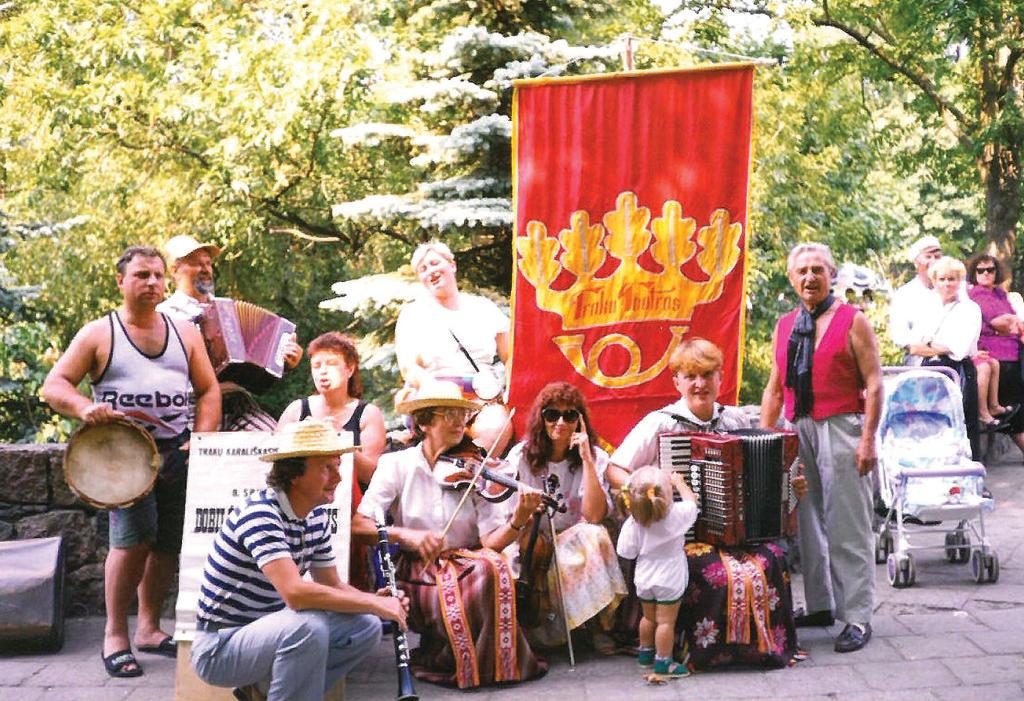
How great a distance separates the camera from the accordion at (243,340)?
6797 mm

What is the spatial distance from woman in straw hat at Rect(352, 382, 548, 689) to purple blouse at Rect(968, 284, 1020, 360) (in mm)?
6464

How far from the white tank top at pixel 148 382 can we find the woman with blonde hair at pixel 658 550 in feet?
7.27

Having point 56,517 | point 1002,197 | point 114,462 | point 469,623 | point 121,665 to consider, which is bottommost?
point 121,665

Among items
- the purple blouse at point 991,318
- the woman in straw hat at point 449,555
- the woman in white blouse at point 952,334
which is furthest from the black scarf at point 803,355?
the purple blouse at point 991,318

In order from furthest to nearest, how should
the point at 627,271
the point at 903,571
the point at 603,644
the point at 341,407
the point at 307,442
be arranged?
the point at 903,571, the point at 627,271, the point at 341,407, the point at 603,644, the point at 307,442

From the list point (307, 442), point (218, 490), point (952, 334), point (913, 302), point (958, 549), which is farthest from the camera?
point (913, 302)

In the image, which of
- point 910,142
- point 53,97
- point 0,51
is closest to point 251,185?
point 53,97

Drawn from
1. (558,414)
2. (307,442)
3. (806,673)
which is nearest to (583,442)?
(558,414)

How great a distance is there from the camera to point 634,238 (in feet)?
23.7

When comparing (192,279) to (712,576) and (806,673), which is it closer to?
(712,576)

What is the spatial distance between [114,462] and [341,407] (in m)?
1.12

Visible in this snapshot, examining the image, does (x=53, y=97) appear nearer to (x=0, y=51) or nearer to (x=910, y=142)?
(x=0, y=51)

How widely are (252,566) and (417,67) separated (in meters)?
8.40

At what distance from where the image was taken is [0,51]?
1712 centimetres
